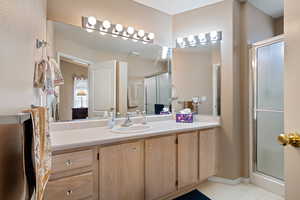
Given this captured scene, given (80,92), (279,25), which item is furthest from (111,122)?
(279,25)

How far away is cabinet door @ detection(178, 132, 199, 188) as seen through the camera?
2.23m

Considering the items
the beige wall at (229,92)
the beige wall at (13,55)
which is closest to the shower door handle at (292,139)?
the beige wall at (13,55)

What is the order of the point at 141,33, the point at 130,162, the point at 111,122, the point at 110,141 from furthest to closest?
the point at 141,33
the point at 111,122
the point at 130,162
the point at 110,141

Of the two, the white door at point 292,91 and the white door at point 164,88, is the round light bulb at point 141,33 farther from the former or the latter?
the white door at point 292,91

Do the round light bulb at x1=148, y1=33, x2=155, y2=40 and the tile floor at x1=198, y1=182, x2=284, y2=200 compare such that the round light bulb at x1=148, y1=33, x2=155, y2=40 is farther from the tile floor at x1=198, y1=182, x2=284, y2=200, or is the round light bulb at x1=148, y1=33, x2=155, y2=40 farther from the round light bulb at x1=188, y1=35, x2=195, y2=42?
the tile floor at x1=198, y1=182, x2=284, y2=200

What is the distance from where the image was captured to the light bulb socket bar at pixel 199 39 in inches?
109

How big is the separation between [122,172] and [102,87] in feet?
3.45

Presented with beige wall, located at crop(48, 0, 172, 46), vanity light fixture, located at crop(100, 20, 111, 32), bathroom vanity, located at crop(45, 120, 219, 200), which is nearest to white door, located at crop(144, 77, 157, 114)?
beige wall, located at crop(48, 0, 172, 46)

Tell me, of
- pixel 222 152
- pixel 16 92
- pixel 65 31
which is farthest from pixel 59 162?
pixel 222 152

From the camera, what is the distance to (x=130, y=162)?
1.82 metres

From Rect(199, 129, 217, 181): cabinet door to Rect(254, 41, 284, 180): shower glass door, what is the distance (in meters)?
0.58

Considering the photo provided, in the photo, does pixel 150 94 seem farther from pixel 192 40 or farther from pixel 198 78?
pixel 192 40

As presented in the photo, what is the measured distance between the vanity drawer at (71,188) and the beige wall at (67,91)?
803 mm

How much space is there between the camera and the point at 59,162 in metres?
1.43
